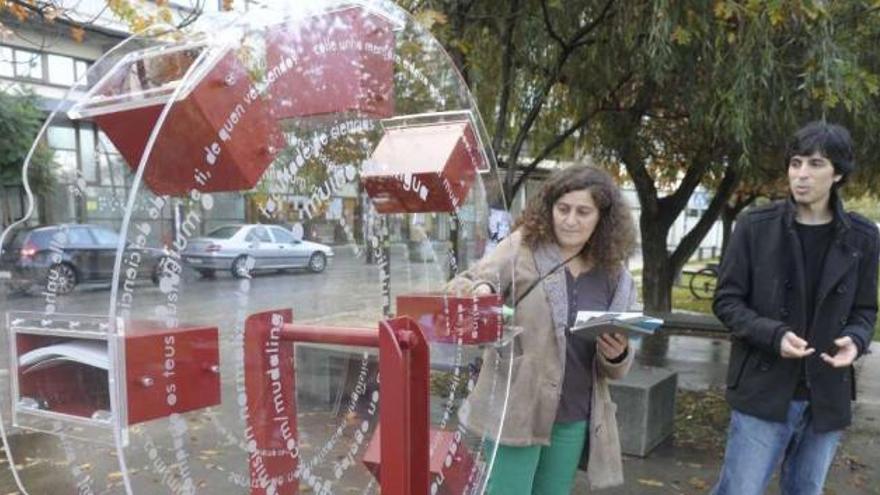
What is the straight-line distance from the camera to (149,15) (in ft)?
17.5

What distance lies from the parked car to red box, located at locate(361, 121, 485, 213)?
289 millimetres

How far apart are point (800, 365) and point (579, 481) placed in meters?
1.98

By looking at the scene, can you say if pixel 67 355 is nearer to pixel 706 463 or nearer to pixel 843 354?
pixel 843 354

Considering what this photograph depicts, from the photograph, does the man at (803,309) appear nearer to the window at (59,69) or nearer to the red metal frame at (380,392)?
the red metal frame at (380,392)

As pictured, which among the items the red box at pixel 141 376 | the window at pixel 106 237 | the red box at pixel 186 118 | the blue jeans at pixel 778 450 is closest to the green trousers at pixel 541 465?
the blue jeans at pixel 778 450

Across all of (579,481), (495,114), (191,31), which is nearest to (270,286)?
(191,31)

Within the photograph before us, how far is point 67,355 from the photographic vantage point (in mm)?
1247

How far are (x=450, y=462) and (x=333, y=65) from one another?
4.00 ft

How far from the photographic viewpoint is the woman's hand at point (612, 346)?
2201 millimetres

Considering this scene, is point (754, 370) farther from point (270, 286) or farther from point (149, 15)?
point (149, 15)

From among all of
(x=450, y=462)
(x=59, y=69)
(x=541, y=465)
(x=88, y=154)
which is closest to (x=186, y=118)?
(x=88, y=154)

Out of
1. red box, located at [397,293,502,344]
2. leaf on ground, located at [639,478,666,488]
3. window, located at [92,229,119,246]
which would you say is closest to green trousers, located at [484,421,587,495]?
red box, located at [397,293,502,344]

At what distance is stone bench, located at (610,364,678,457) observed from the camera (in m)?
4.41

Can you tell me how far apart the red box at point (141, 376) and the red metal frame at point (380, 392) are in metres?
0.21
